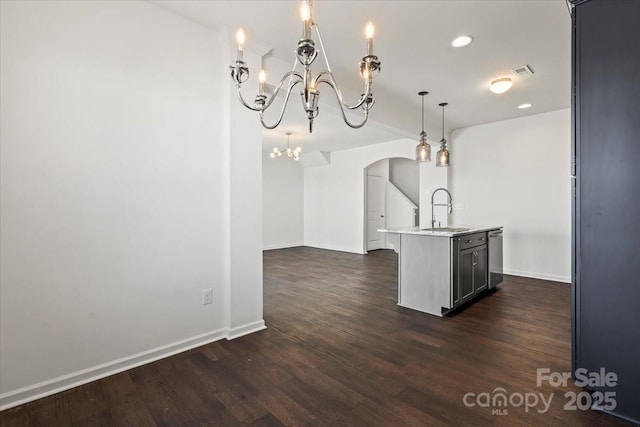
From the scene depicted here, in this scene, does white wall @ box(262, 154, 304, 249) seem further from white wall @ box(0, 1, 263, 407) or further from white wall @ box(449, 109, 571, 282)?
white wall @ box(0, 1, 263, 407)

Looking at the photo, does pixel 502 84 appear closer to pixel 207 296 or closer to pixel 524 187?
pixel 524 187

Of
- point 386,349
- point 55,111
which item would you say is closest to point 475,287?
point 386,349

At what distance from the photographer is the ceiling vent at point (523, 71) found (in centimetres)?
345

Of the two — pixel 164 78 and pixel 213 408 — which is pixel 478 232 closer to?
pixel 213 408

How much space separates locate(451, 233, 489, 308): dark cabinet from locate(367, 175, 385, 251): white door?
14.2 ft

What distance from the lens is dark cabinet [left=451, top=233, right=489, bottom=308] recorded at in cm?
340

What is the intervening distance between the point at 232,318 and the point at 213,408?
1.02 m

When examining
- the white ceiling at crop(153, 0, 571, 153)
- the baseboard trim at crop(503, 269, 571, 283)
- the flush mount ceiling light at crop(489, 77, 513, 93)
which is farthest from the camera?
the baseboard trim at crop(503, 269, 571, 283)

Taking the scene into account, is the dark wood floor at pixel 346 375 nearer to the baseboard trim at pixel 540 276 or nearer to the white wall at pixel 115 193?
the white wall at pixel 115 193

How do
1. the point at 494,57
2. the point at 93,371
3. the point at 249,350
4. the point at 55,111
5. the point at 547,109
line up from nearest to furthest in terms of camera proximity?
the point at 55,111, the point at 93,371, the point at 249,350, the point at 494,57, the point at 547,109

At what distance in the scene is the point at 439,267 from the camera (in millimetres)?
3410

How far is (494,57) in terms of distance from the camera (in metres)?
3.23

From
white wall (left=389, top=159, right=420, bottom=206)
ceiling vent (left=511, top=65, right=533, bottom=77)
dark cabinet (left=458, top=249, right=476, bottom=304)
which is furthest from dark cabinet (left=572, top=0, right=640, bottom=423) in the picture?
white wall (left=389, top=159, right=420, bottom=206)

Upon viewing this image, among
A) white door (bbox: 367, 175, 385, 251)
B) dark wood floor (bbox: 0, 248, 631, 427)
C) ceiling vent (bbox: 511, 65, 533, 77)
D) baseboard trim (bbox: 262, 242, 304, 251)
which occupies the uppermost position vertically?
ceiling vent (bbox: 511, 65, 533, 77)
